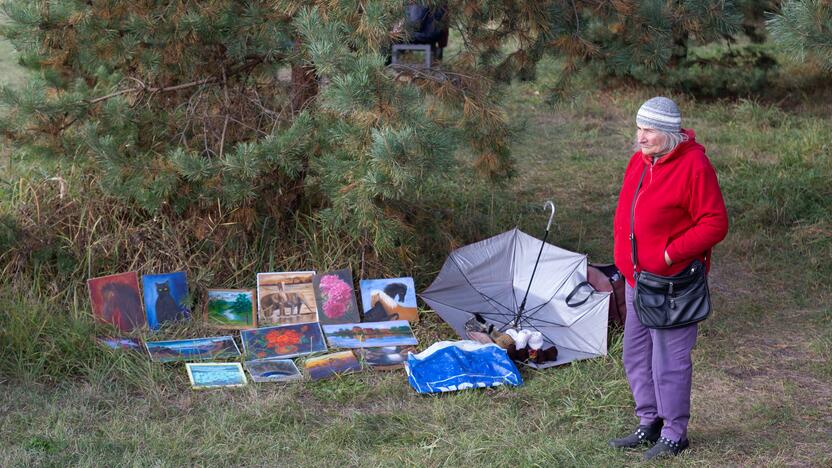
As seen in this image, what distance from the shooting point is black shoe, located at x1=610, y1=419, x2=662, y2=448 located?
4195 millimetres

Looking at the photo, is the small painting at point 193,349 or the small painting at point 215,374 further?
the small painting at point 193,349

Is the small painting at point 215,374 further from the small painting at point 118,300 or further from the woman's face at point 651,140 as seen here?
the woman's face at point 651,140

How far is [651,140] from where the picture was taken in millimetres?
3820

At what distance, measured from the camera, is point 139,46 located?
18.2ft

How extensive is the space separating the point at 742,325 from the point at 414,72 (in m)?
2.48

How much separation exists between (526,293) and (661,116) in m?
1.92

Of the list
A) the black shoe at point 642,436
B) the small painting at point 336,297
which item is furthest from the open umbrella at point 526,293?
the black shoe at point 642,436

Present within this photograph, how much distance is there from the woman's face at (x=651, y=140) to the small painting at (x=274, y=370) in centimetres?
214

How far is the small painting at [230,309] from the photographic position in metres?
5.51

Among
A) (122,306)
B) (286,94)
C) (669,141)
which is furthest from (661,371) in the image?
(286,94)

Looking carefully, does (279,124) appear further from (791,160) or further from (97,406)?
(791,160)

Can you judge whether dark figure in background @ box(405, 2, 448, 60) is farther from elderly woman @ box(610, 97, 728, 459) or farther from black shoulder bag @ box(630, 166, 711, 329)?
black shoulder bag @ box(630, 166, 711, 329)

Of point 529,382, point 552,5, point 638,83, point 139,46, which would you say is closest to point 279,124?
point 139,46

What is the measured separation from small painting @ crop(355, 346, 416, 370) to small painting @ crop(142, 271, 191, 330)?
41.4 inches
